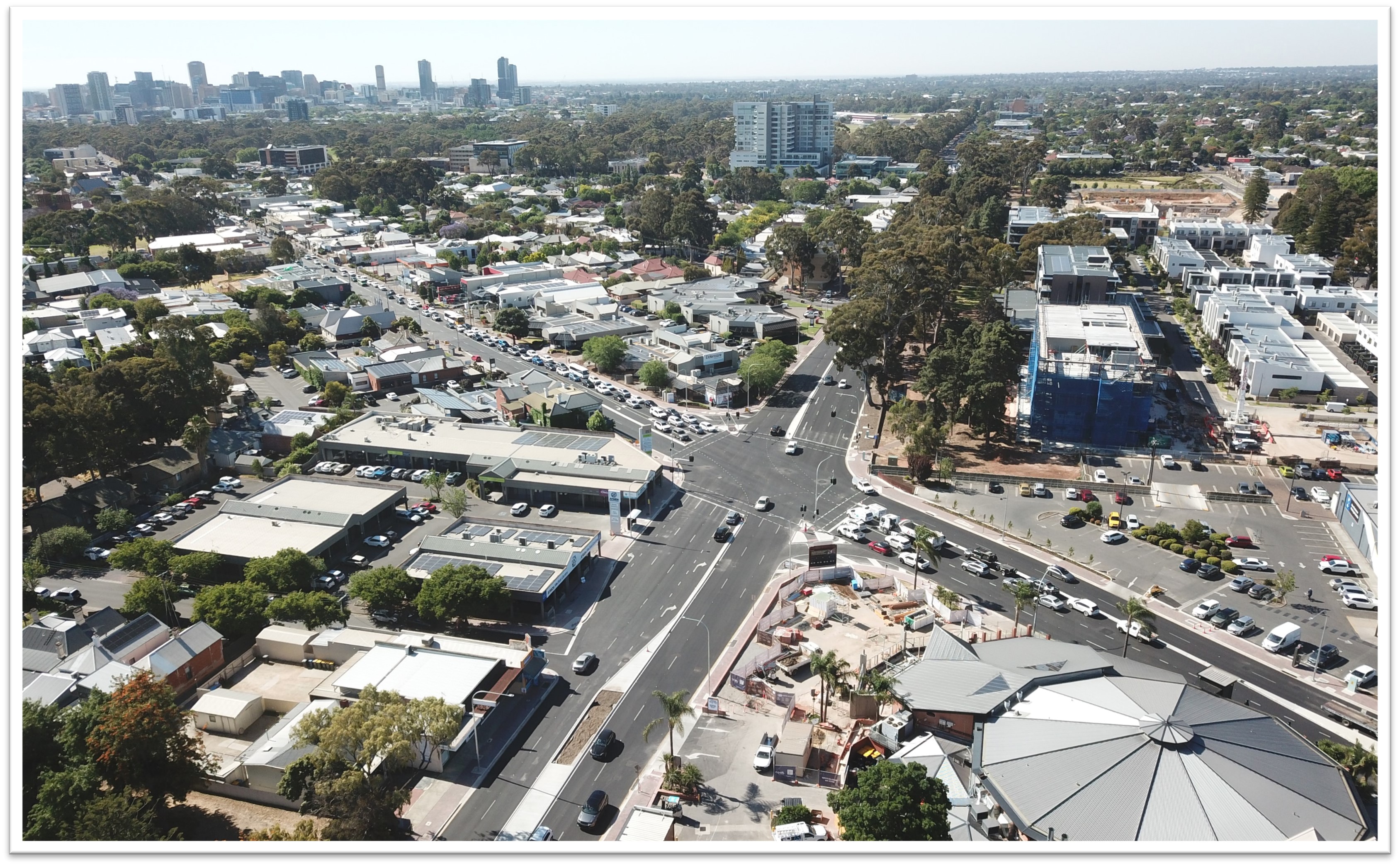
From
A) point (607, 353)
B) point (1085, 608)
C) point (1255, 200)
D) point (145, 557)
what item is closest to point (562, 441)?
point (607, 353)

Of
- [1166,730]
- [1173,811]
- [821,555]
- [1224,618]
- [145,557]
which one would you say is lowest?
[1173,811]

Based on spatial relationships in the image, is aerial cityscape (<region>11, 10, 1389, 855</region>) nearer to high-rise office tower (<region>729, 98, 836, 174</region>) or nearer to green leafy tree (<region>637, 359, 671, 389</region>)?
green leafy tree (<region>637, 359, 671, 389</region>)

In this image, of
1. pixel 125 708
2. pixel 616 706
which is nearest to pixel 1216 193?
pixel 616 706

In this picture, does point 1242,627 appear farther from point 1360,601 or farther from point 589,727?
point 589,727


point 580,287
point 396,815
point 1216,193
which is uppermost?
point 1216,193

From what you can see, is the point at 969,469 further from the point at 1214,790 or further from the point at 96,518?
the point at 96,518

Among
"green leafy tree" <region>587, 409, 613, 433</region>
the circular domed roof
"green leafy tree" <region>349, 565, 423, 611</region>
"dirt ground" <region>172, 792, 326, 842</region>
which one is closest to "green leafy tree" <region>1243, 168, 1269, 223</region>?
"green leafy tree" <region>587, 409, 613, 433</region>
